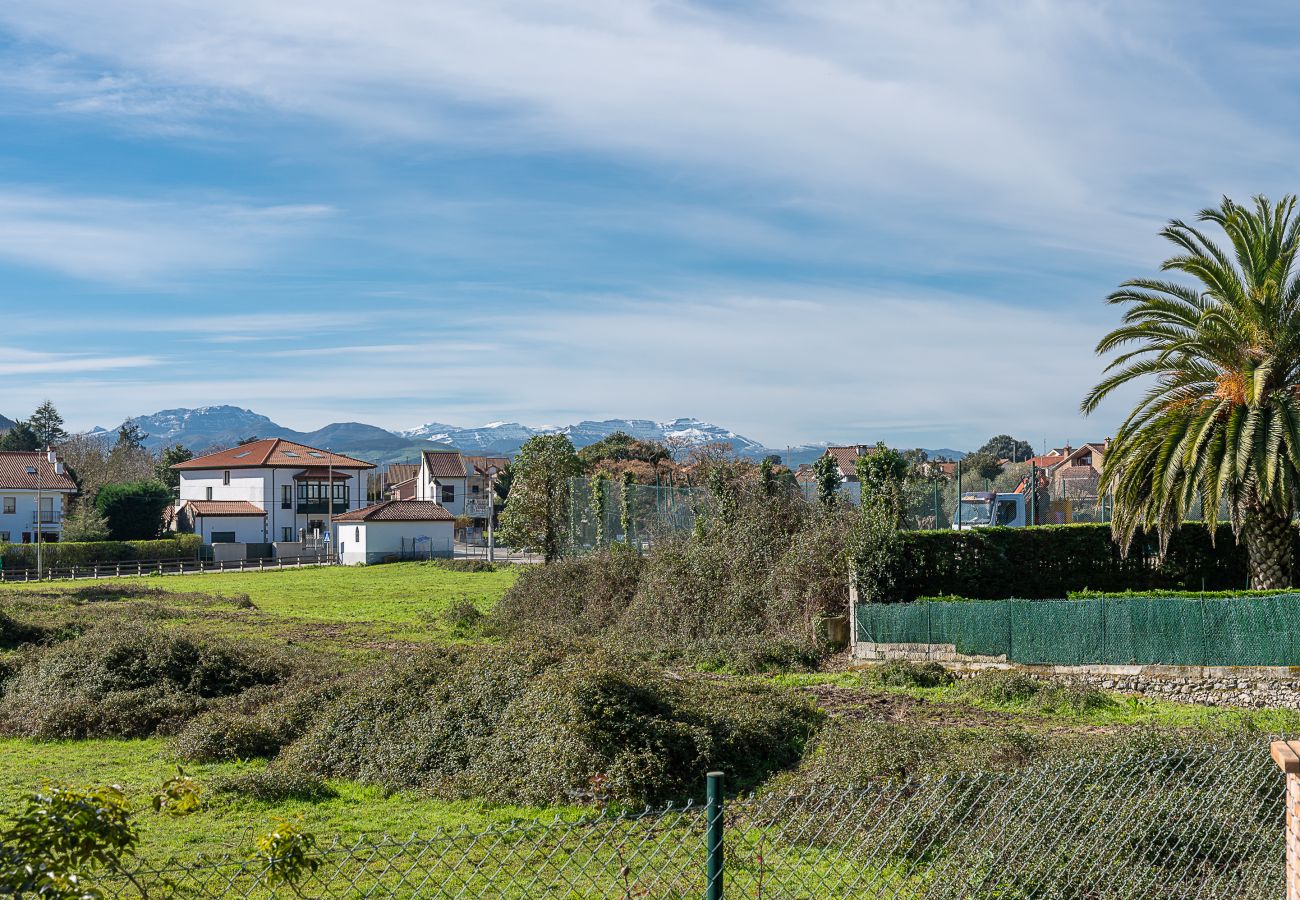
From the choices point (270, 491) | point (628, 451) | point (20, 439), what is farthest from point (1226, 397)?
point (20, 439)

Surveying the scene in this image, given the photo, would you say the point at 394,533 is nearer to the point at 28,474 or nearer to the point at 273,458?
the point at 273,458

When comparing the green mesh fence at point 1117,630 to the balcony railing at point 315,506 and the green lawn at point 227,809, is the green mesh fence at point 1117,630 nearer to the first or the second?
the green lawn at point 227,809

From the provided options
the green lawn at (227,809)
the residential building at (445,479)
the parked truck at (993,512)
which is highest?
the residential building at (445,479)

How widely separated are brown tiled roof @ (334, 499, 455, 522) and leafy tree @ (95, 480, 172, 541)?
510 inches

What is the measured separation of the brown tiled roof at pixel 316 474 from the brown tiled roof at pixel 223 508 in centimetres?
504

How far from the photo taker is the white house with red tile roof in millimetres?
84500

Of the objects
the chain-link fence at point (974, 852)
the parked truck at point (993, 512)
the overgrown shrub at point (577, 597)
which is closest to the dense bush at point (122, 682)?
the chain-link fence at point (974, 852)

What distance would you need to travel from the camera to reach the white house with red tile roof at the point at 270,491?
3327 inches

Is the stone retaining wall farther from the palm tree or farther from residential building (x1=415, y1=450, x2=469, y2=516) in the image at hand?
residential building (x1=415, y1=450, x2=469, y2=516)

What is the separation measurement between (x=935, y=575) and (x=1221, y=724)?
9.92m

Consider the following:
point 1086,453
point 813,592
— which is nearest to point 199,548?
point 813,592

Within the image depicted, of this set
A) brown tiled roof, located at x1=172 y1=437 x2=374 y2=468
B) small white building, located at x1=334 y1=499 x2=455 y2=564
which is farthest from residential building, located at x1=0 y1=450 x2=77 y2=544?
small white building, located at x1=334 y1=499 x2=455 y2=564

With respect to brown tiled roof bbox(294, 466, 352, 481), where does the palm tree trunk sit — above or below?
below

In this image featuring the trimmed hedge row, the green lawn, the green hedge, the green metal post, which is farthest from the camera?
the green hedge
